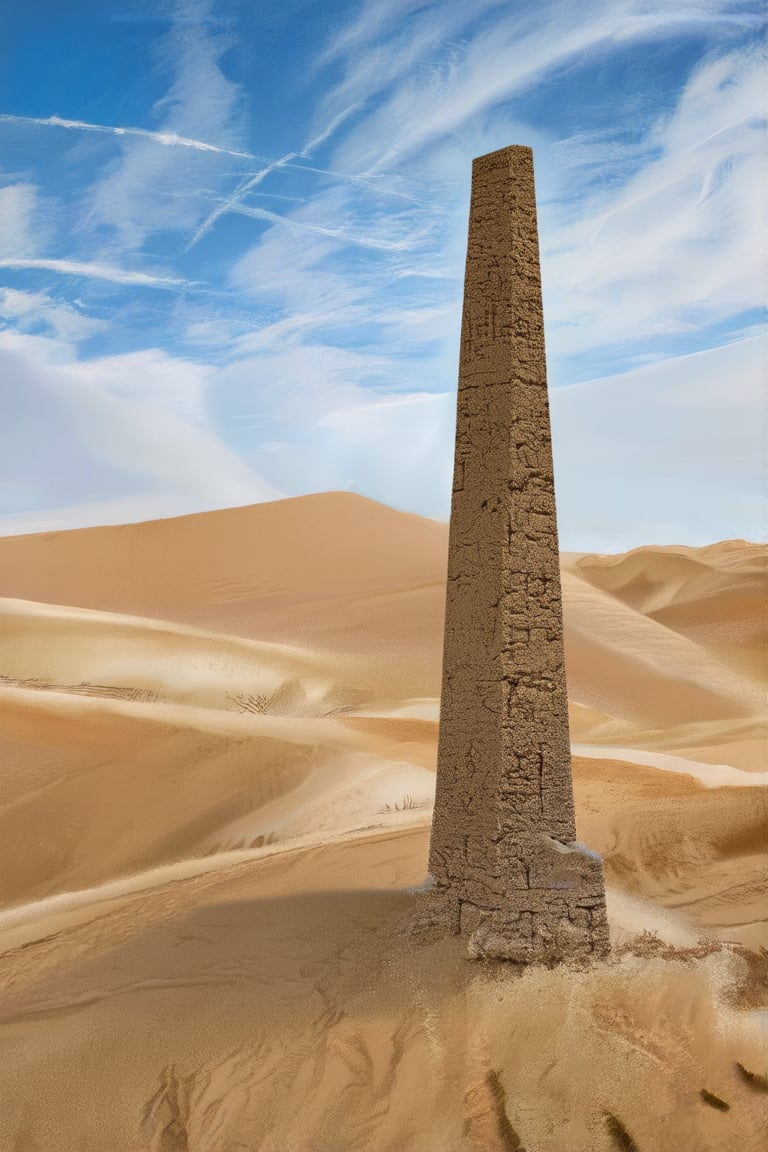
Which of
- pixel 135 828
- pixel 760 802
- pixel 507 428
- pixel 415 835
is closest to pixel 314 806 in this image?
pixel 135 828

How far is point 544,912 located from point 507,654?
1615 millimetres

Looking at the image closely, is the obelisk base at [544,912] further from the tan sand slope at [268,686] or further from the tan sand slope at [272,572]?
the tan sand slope at [272,572]

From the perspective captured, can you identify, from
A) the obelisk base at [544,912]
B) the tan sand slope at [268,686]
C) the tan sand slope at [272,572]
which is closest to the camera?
the obelisk base at [544,912]

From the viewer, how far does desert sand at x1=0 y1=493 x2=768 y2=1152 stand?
567 centimetres

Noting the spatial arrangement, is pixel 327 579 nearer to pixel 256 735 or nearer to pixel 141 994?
pixel 256 735

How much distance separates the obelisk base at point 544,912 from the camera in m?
6.69

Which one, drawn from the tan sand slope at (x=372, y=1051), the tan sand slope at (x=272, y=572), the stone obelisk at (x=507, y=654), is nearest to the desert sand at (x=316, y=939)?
the tan sand slope at (x=372, y=1051)

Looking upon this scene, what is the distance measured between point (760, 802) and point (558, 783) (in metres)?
4.99

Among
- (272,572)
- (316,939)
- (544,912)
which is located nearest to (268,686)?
(316,939)

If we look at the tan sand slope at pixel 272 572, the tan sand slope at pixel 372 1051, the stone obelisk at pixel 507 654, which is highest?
the tan sand slope at pixel 272 572

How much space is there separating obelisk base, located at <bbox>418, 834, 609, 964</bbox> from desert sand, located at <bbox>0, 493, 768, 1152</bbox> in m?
0.16

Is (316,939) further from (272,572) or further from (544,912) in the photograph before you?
(272,572)

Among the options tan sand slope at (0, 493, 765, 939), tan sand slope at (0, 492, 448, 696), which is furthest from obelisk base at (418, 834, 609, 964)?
tan sand slope at (0, 492, 448, 696)

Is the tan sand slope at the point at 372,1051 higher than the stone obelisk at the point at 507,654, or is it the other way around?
the stone obelisk at the point at 507,654
